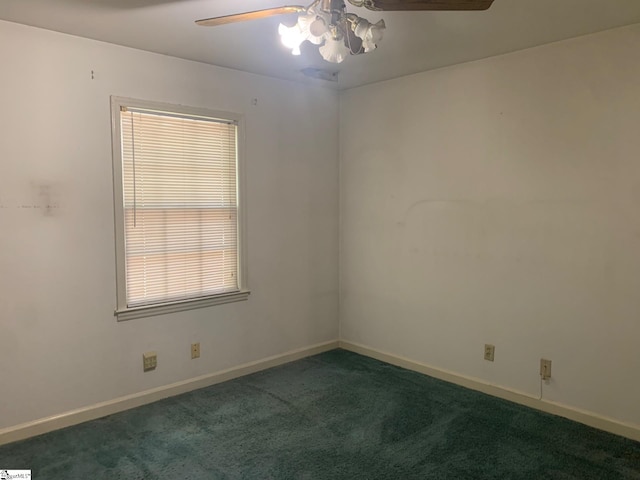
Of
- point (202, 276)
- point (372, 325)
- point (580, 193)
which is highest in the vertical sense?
point (580, 193)

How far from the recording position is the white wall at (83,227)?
109 inches

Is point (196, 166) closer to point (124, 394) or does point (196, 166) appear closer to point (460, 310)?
point (124, 394)

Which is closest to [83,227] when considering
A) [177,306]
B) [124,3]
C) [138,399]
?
[177,306]

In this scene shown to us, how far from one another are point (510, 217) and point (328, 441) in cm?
193

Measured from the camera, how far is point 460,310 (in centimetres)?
363

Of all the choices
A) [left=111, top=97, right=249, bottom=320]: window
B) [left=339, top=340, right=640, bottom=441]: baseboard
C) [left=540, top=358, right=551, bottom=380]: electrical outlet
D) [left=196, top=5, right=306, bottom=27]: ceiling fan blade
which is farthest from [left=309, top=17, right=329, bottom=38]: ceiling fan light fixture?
[left=339, top=340, right=640, bottom=441]: baseboard

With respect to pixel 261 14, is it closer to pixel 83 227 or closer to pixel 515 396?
pixel 83 227

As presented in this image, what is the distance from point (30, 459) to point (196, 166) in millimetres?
2078

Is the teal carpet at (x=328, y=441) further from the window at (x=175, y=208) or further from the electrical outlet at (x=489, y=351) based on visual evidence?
the window at (x=175, y=208)

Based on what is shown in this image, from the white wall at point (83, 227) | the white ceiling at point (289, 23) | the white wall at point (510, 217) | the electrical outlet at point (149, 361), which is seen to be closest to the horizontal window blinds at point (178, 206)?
the white wall at point (83, 227)

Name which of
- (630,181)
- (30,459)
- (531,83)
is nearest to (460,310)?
(630,181)

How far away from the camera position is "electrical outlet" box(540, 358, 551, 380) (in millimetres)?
3155

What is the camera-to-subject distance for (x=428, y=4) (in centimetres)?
188

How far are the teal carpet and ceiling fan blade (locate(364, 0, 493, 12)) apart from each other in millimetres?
2210
